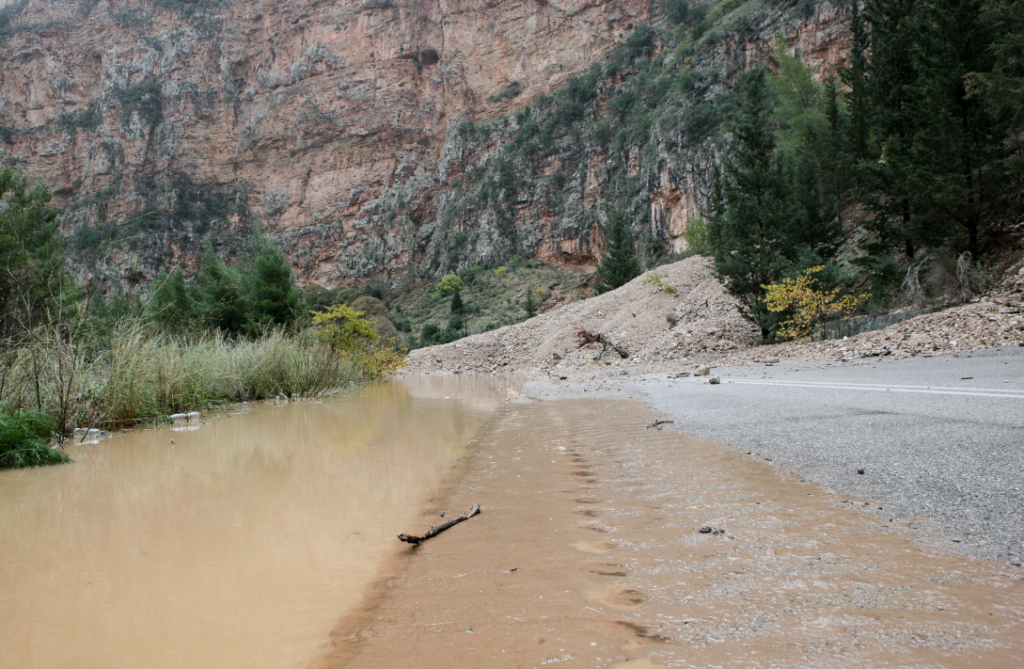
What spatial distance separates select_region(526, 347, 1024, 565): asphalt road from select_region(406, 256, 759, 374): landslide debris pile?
7.18 m

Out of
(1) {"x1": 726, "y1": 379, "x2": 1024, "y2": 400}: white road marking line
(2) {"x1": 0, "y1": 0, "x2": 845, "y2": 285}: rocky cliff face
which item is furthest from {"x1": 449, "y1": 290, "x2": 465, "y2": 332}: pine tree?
(1) {"x1": 726, "y1": 379, "x2": 1024, "y2": 400}: white road marking line

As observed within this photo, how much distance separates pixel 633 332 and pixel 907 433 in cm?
1378

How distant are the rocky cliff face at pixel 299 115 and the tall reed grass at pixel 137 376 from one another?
40061mm

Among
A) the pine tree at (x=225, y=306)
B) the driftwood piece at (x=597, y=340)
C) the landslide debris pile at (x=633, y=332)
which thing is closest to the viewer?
the landslide debris pile at (x=633, y=332)

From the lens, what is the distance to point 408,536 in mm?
1900

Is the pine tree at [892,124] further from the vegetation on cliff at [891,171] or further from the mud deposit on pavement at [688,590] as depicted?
the mud deposit on pavement at [688,590]

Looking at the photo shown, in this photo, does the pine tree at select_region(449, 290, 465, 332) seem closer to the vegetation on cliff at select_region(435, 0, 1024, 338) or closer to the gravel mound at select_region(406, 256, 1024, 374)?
the gravel mound at select_region(406, 256, 1024, 374)

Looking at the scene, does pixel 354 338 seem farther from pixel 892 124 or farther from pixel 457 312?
pixel 457 312

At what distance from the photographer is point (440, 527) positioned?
6.61 ft

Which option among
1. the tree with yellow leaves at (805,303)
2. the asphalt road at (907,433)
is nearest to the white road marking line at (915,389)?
the asphalt road at (907,433)

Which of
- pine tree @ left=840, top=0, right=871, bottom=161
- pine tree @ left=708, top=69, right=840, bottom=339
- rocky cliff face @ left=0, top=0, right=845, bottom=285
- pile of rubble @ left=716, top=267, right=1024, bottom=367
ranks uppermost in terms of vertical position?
rocky cliff face @ left=0, top=0, right=845, bottom=285

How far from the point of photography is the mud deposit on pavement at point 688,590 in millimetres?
1042

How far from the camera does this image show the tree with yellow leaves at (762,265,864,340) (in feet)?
34.1

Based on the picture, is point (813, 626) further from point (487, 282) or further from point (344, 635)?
point (487, 282)
